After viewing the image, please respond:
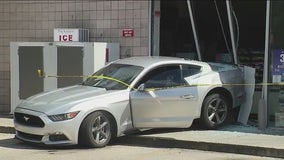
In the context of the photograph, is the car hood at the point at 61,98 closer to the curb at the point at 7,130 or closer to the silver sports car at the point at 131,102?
the silver sports car at the point at 131,102

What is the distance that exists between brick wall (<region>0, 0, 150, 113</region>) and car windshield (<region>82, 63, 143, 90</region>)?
7.63ft

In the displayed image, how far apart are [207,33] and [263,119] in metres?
3.51

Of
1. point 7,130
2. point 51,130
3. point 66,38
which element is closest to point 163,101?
point 51,130

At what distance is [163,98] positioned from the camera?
399 inches

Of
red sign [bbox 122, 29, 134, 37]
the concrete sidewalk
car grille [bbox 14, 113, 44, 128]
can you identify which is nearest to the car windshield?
the concrete sidewalk

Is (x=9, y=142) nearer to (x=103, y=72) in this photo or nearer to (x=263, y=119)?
(x=103, y=72)

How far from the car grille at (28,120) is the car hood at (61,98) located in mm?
150

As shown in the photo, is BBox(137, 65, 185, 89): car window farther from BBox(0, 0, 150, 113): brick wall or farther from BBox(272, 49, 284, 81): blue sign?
BBox(0, 0, 150, 113): brick wall

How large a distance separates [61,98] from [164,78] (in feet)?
6.59

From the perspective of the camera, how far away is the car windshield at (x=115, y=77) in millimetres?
10109

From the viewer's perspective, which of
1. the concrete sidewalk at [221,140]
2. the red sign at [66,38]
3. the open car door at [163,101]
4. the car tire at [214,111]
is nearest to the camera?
the concrete sidewalk at [221,140]

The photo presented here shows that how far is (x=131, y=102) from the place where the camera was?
9.92m

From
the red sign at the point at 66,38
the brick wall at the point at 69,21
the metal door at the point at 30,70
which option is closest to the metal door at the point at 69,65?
the red sign at the point at 66,38

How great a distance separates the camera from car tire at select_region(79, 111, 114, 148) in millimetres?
9344
